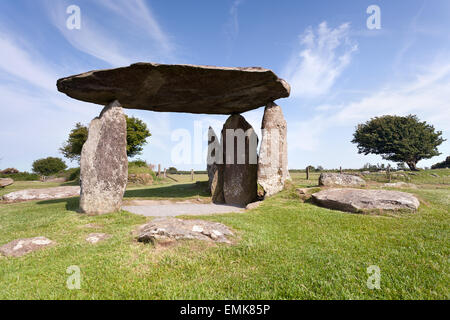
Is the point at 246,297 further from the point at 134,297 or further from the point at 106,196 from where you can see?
the point at 106,196

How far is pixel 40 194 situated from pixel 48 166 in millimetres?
32379

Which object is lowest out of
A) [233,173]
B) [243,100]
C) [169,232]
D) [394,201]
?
[169,232]

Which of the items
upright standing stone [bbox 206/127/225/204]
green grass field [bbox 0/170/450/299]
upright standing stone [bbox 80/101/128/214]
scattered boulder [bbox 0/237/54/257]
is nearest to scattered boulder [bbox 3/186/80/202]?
upright standing stone [bbox 80/101/128/214]

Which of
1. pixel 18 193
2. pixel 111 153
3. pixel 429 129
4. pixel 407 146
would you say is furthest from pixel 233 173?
pixel 429 129

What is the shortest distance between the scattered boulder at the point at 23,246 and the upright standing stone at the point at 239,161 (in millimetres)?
6687

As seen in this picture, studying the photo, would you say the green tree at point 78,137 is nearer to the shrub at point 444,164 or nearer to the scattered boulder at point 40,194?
the scattered boulder at point 40,194

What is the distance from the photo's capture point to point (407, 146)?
32.1 metres

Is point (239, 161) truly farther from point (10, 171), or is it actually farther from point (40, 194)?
point (10, 171)

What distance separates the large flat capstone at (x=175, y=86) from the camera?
22.7 feet

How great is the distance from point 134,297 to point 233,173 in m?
7.61

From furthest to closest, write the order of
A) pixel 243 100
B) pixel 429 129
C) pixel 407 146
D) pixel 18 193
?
pixel 429 129 < pixel 407 146 < pixel 18 193 < pixel 243 100

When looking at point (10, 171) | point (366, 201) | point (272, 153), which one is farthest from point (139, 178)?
point (10, 171)
